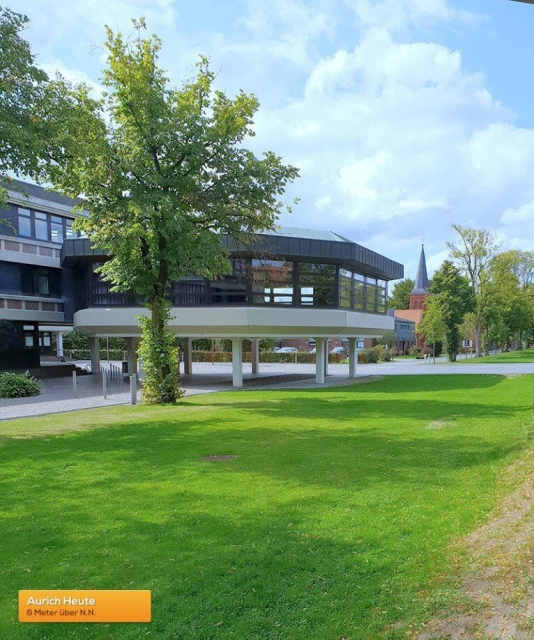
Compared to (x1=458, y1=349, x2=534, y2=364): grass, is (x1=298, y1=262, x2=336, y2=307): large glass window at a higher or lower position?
higher

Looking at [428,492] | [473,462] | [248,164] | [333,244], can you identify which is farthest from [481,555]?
[333,244]

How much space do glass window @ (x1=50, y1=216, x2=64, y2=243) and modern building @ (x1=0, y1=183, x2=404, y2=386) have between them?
0.07 m

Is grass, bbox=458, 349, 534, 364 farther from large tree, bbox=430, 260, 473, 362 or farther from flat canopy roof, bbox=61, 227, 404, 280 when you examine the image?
flat canopy roof, bbox=61, 227, 404, 280

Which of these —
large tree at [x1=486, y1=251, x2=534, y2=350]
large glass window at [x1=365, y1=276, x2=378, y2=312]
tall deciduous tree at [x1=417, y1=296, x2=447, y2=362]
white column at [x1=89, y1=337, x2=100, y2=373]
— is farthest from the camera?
large tree at [x1=486, y1=251, x2=534, y2=350]

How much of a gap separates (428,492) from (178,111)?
13.8 m

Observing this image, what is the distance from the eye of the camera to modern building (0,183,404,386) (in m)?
24.3

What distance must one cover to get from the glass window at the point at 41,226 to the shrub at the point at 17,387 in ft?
40.9

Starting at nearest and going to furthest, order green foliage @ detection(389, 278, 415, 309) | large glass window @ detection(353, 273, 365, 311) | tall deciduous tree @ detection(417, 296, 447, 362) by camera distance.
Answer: large glass window @ detection(353, 273, 365, 311), tall deciduous tree @ detection(417, 296, 447, 362), green foliage @ detection(389, 278, 415, 309)

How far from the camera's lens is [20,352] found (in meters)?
32.0

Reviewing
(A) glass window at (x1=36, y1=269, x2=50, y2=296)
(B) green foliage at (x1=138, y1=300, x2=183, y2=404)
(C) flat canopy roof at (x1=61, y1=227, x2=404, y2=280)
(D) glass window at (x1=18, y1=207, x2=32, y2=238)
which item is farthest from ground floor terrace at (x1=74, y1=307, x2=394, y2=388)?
(D) glass window at (x1=18, y1=207, x2=32, y2=238)

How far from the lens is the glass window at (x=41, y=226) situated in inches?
1262

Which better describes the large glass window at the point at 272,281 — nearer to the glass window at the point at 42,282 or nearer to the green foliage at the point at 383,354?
the glass window at the point at 42,282

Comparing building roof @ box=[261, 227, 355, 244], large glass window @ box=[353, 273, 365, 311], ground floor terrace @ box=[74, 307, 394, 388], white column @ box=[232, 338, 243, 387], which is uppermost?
building roof @ box=[261, 227, 355, 244]

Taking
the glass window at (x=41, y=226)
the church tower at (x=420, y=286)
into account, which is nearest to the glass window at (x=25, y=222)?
the glass window at (x=41, y=226)
